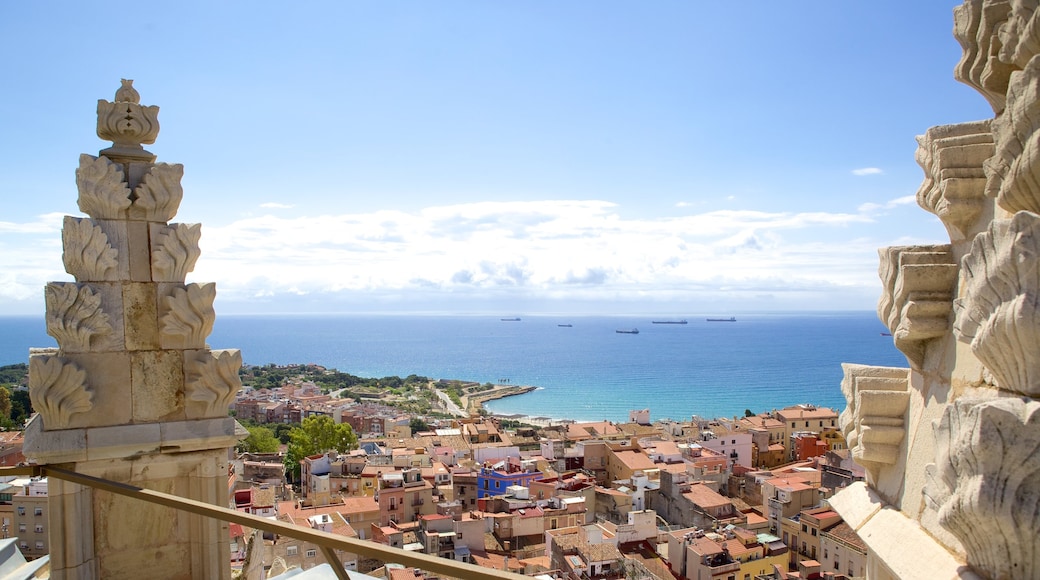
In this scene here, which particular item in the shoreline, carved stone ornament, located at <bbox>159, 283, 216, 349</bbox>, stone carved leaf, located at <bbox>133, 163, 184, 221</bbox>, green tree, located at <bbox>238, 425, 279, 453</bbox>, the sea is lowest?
the sea

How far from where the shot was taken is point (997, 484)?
128 centimetres

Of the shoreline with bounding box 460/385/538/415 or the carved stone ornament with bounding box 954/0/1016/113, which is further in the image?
the shoreline with bounding box 460/385/538/415

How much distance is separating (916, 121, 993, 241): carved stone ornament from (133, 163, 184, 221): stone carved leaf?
9.87 ft

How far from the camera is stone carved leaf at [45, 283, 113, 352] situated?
9.87ft

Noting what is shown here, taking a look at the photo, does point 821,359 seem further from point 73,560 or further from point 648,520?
point 73,560

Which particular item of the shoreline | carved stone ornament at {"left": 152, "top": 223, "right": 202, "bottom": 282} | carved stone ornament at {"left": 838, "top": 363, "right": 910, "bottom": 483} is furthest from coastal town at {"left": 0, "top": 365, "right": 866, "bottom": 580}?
the shoreline

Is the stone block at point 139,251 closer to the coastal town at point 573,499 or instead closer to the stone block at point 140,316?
the stone block at point 140,316

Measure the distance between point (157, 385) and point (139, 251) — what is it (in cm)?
61

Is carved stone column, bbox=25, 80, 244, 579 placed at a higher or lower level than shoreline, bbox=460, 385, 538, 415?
higher

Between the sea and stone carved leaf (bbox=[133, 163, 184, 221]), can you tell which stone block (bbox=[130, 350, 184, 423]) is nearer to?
stone carved leaf (bbox=[133, 163, 184, 221])

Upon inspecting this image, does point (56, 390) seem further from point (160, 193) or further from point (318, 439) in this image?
point (318, 439)

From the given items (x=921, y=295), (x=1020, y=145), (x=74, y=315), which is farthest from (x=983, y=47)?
(x=74, y=315)

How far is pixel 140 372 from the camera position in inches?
125

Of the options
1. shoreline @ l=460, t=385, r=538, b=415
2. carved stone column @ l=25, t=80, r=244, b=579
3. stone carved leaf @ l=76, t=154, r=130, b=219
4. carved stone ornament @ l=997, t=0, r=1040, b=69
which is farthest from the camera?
shoreline @ l=460, t=385, r=538, b=415
